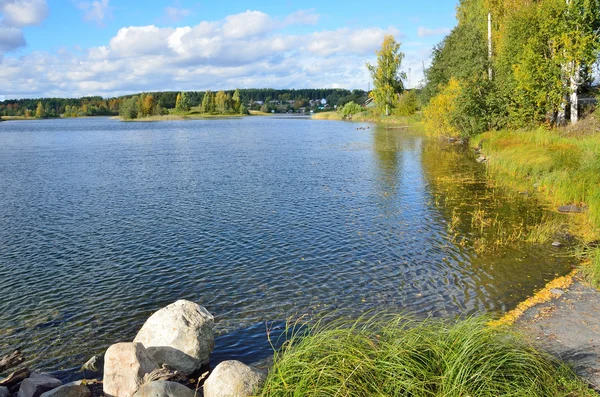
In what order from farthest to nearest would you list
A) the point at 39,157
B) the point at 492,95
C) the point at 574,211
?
the point at 39,157
the point at 492,95
the point at 574,211

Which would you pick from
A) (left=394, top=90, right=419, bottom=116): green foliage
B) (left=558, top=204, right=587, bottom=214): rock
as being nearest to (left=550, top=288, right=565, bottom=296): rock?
(left=558, top=204, right=587, bottom=214): rock

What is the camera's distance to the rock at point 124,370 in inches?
352

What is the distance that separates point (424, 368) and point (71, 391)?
6529 millimetres

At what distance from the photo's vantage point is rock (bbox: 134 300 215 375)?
33.2 feet

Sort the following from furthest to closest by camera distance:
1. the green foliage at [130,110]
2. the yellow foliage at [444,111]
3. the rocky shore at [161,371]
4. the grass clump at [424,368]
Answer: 1. the green foliage at [130,110]
2. the yellow foliage at [444,111]
3. the rocky shore at [161,371]
4. the grass clump at [424,368]

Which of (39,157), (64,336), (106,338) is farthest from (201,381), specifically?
(39,157)

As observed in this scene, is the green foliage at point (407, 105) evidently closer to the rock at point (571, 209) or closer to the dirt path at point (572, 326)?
the rock at point (571, 209)

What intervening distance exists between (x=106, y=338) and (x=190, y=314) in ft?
8.69

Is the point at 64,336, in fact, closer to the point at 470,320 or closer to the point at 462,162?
the point at 470,320

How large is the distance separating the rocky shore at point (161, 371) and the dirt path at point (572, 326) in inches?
234

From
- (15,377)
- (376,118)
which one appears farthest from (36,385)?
(376,118)

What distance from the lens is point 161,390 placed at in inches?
321

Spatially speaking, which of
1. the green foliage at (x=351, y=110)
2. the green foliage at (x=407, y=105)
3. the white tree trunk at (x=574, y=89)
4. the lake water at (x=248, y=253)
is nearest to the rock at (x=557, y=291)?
the lake water at (x=248, y=253)

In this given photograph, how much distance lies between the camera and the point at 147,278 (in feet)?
50.6
